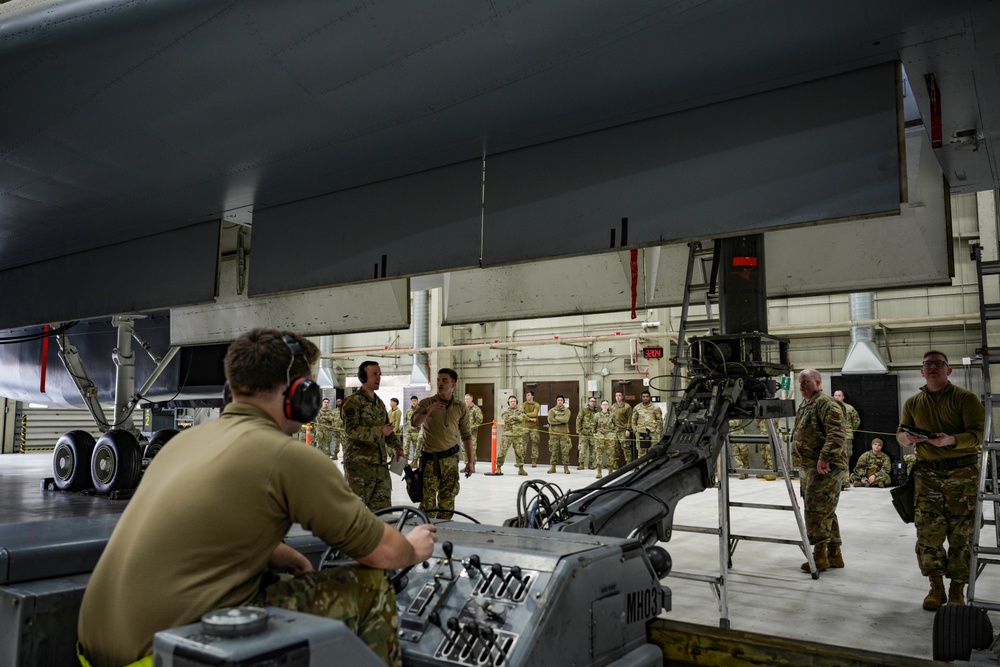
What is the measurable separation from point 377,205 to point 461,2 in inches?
70.6

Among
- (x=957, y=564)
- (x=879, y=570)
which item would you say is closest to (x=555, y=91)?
(x=957, y=564)

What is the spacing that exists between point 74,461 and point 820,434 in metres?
7.73

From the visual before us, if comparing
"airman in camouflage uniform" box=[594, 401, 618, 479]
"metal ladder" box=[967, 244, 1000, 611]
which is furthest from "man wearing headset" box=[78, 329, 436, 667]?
"airman in camouflage uniform" box=[594, 401, 618, 479]

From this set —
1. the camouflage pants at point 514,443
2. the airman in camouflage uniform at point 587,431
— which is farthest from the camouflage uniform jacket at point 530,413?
the airman in camouflage uniform at point 587,431

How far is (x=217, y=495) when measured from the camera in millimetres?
1554

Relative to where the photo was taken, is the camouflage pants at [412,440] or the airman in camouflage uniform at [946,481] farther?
the camouflage pants at [412,440]

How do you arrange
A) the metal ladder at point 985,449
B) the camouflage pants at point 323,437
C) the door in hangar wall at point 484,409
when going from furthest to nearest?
the door in hangar wall at point 484,409
the camouflage pants at point 323,437
the metal ladder at point 985,449

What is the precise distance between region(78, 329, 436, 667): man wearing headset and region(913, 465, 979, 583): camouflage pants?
12.2 ft

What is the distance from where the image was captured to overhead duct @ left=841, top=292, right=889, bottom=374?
13.8m

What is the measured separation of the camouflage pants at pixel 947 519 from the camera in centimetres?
418

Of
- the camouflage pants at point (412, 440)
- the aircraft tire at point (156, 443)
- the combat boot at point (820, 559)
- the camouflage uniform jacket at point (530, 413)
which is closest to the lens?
the combat boot at point (820, 559)

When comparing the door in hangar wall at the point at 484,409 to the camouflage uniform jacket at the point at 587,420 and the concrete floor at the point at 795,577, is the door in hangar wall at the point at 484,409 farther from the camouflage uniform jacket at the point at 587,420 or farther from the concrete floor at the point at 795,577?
the concrete floor at the point at 795,577

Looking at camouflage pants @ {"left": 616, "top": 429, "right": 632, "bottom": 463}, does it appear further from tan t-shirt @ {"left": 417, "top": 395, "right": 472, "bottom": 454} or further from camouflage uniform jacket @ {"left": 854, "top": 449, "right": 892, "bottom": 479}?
tan t-shirt @ {"left": 417, "top": 395, "right": 472, "bottom": 454}

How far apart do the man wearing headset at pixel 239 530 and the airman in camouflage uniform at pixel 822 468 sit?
14.5 ft
